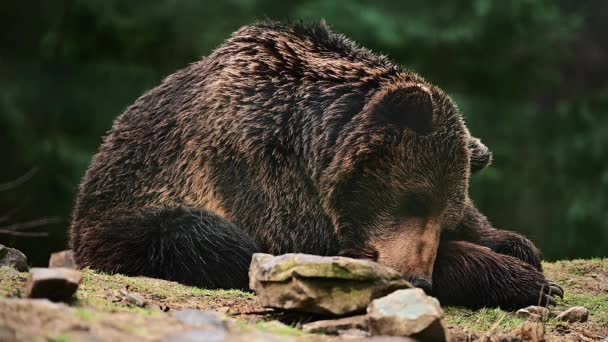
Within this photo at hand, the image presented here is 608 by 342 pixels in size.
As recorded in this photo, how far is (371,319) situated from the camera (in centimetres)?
378

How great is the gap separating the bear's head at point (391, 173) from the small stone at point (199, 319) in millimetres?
1987

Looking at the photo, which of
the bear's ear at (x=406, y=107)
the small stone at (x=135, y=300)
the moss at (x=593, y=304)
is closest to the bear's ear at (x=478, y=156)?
the bear's ear at (x=406, y=107)

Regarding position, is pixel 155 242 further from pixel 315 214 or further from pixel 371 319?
pixel 371 319

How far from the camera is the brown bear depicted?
18.2 feet

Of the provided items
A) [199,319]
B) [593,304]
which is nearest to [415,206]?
[593,304]

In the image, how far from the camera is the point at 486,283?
5523 millimetres

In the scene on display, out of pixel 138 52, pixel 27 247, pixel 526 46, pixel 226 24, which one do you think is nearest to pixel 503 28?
pixel 526 46

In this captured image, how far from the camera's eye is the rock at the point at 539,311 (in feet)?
16.8

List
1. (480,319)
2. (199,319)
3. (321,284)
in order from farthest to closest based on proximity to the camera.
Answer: (480,319), (321,284), (199,319)

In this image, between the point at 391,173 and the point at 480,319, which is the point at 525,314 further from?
the point at 391,173

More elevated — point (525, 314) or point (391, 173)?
point (391, 173)

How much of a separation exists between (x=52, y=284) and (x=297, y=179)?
237 centimetres

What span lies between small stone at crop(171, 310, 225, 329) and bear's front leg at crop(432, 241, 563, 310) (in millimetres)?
2264

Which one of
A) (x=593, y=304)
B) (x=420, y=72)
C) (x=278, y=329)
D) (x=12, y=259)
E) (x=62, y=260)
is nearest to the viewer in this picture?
(x=278, y=329)
